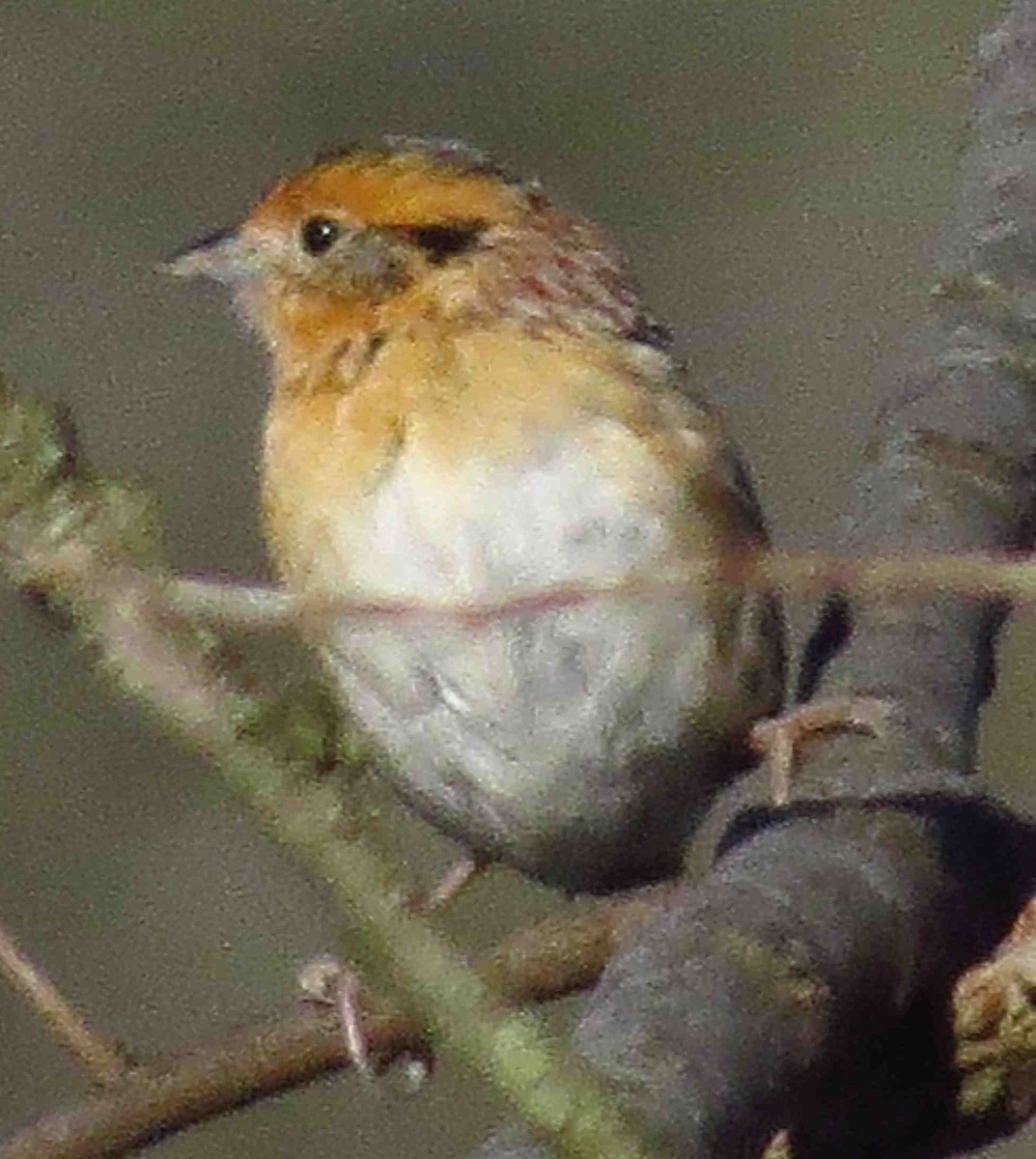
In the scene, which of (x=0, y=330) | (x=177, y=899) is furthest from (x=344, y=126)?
(x=177, y=899)

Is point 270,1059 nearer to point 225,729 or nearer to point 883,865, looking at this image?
point 883,865

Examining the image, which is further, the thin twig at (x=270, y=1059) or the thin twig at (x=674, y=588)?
the thin twig at (x=270, y=1059)

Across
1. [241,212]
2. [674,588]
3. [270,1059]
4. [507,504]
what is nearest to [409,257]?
[507,504]

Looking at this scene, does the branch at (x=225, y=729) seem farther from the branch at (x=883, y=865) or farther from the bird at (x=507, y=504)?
the bird at (x=507, y=504)

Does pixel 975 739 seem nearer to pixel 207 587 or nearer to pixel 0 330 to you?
pixel 207 587

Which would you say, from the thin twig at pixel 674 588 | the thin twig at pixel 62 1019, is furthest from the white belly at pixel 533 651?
the thin twig at pixel 674 588

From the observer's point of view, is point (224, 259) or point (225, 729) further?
point (224, 259)

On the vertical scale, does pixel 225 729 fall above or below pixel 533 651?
above
